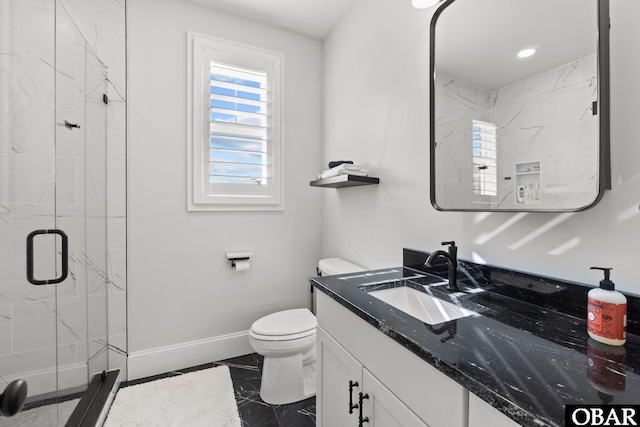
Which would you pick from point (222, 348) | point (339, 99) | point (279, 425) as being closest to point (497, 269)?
point (279, 425)

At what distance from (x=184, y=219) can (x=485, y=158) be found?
1941 millimetres

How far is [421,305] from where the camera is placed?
1.17 meters

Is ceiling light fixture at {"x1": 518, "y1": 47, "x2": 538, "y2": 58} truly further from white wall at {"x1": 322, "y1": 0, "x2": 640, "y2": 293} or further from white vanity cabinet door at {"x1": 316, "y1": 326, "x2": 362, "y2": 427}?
white vanity cabinet door at {"x1": 316, "y1": 326, "x2": 362, "y2": 427}

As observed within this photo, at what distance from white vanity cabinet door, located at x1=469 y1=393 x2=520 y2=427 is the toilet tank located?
1269 millimetres

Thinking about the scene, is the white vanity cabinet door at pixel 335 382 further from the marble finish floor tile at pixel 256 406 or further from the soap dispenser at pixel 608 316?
the soap dispenser at pixel 608 316

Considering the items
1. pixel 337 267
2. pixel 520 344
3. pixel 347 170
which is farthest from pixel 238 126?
pixel 520 344

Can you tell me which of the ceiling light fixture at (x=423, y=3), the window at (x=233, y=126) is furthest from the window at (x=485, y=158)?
the window at (x=233, y=126)

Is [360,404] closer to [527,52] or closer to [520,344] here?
[520,344]

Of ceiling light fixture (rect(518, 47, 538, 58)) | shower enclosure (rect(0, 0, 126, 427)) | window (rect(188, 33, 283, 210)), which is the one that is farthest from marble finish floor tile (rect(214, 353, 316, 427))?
ceiling light fixture (rect(518, 47, 538, 58))

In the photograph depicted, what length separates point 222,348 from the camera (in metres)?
2.18

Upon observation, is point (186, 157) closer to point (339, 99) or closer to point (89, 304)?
point (89, 304)

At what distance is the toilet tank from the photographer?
6.24ft

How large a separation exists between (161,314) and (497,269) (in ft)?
6.96

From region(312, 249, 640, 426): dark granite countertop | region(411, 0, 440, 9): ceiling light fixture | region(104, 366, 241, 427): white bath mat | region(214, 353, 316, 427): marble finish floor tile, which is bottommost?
region(214, 353, 316, 427): marble finish floor tile
